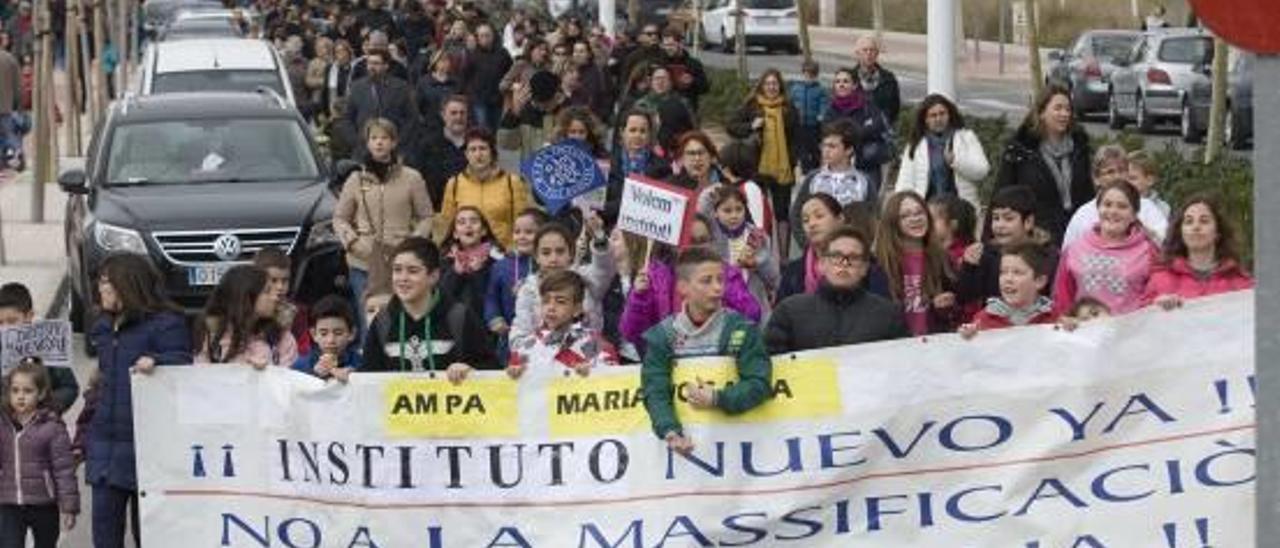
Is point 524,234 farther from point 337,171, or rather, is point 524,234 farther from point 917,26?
point 917,26

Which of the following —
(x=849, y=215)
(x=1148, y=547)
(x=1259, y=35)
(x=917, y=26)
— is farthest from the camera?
(x=917, y=26)

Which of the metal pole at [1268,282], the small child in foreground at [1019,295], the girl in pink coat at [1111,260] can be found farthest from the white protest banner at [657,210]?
the metal pole at [1268,282]

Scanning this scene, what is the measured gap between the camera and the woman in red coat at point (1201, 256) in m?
10.5

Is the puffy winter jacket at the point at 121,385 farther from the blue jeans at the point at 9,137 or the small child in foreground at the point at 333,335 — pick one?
the blue jeans at the point at 9,137

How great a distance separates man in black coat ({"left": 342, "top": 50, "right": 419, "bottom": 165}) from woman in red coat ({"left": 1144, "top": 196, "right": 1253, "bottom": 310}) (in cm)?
1311

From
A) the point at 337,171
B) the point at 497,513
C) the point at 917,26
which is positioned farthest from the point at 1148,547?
the point at 917,26

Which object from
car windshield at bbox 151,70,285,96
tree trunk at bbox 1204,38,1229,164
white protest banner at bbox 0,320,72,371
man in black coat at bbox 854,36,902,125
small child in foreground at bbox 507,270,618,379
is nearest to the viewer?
white protest banner at bbox 0,320,72,371

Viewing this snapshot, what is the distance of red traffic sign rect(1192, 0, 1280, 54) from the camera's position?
527 cm

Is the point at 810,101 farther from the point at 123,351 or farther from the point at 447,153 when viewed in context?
the point at 123,351

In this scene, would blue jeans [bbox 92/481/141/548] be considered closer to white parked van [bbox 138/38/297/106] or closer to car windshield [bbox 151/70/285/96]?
white parked van [bbox 138/38/297/106]

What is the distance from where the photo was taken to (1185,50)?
38.9 metres

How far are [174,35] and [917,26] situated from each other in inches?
1297

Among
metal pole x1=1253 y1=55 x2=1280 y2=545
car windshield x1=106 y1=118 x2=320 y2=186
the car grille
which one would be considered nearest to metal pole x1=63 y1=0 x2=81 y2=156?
car windshield x1=106 y1=118 x2=320 y2=186

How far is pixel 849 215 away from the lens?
12.8m
